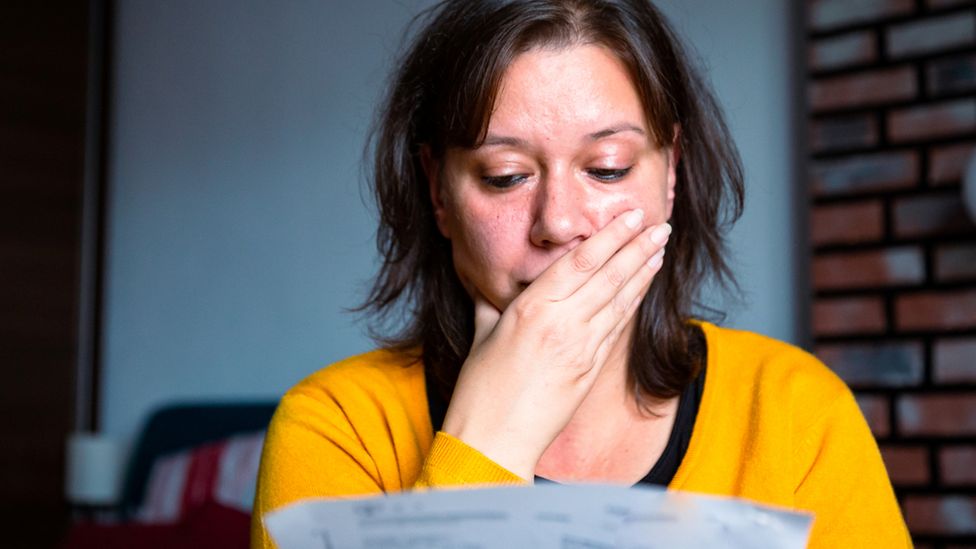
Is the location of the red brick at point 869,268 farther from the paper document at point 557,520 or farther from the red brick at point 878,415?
the paper document at point 557,520

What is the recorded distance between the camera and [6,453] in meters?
3.97

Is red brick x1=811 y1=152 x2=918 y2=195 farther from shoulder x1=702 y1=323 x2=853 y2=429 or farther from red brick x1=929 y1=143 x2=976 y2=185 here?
shoulder x1=702 y1=323 x2=853 y2=429

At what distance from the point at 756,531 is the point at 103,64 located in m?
4.22

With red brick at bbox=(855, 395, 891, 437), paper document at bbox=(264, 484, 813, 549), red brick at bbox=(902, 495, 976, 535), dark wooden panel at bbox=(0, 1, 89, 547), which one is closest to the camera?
paper document at bbox=(264, 484, 813, 549)

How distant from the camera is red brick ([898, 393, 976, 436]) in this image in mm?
2305

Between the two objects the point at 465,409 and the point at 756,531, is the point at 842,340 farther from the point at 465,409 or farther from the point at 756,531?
the point at 756,531

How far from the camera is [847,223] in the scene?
2445 millimetres

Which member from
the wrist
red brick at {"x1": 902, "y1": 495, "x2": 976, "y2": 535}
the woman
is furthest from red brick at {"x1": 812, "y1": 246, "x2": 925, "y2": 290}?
the wrist

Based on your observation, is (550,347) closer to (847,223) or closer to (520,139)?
(520,139)

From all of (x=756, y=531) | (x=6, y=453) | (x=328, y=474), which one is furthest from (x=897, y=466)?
(x=6, y=453)

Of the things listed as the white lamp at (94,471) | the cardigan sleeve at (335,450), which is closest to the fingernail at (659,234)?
the cardigan sleeve at (335,450)

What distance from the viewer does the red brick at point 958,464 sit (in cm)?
229

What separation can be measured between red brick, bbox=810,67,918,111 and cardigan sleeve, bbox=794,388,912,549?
1452 mm

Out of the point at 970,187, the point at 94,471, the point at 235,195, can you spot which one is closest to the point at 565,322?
the point at 970,187
